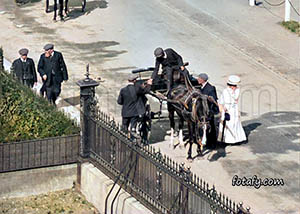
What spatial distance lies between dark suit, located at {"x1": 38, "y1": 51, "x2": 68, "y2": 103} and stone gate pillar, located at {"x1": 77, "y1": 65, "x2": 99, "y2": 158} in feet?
7.64

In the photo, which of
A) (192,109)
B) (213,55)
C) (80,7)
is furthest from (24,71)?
(80,7)

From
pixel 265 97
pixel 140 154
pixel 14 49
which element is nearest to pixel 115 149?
pixel 140 154

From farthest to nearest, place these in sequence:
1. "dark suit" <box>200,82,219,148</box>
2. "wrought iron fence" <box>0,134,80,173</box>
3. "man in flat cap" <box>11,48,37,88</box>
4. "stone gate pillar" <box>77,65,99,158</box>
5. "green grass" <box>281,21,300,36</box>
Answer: "green grass" <box>281,21,300,36</box>
"man in flat cap" <box>11,48,37,88</box>
"dark suit" <box>200,82,219,148</box>
"stone gate pillar" <box>77,65,99,158</box>
"wrought iron fence" <box>0,134,80,173</box>

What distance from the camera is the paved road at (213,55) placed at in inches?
651

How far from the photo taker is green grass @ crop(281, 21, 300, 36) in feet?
88.9

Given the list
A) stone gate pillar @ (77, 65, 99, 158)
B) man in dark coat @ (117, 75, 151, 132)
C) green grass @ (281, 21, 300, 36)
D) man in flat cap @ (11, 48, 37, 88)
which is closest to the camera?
stone gate pillar @ (77, 65, 99, 158)

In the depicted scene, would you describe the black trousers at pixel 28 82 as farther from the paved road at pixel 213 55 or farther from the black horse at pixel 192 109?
the black horse at pixel 192 109

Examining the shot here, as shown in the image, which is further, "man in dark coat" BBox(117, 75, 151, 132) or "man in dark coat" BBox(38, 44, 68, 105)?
"man in dark coat" BBox(38, 44, 68, 105)

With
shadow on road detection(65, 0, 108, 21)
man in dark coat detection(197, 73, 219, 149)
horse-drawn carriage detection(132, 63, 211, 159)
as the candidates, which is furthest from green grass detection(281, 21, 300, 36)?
man in dark coat detection(197, 73, 219, 149)

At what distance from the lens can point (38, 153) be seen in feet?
53.4

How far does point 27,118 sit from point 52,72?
2104mm

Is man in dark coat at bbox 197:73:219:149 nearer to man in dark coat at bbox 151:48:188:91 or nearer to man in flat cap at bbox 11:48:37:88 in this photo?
man in dark coat at bbox 151:48:188:91

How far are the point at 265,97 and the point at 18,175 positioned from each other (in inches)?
304

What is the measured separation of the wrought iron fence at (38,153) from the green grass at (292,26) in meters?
12.6
